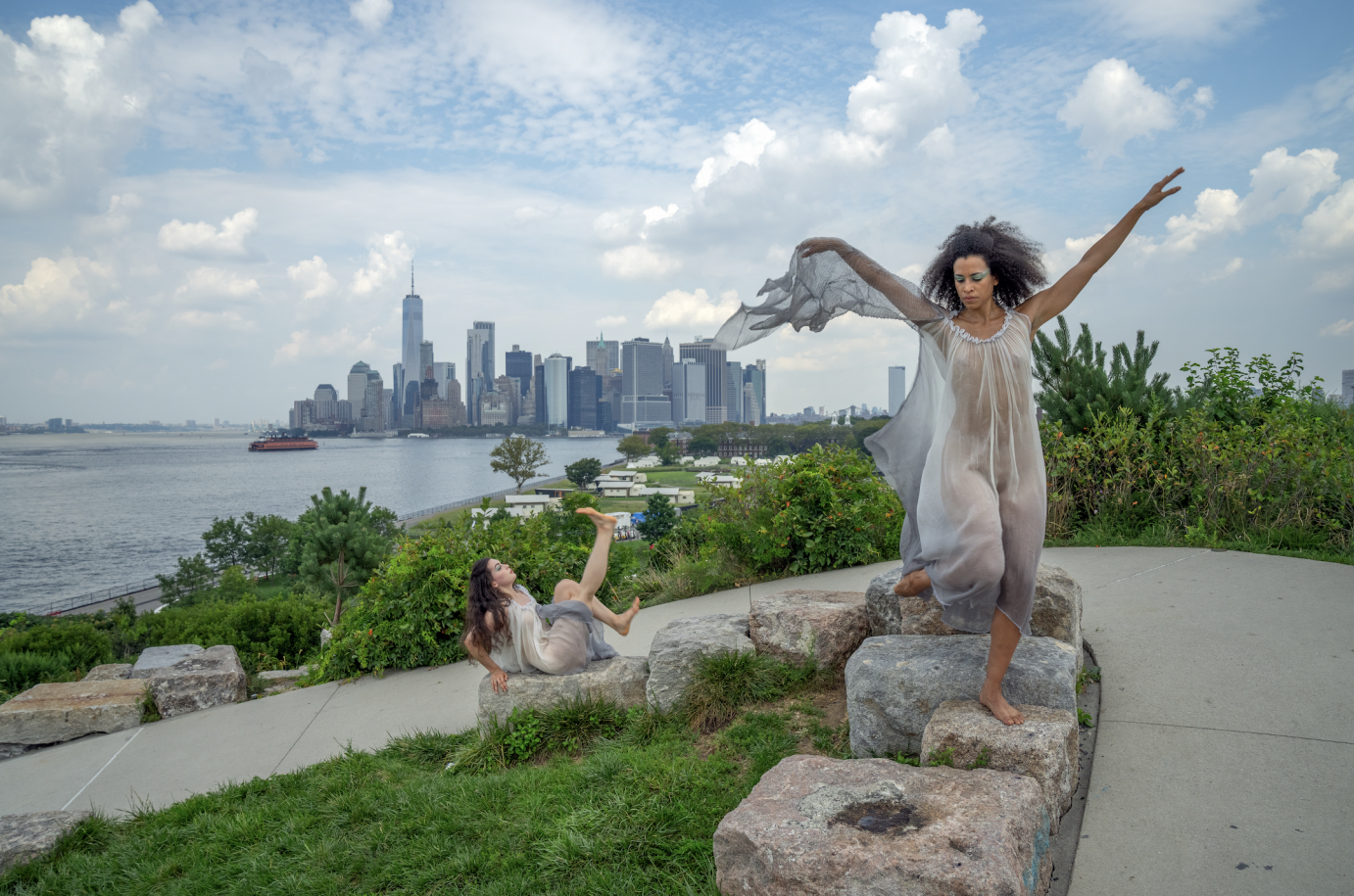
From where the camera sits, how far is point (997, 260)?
2.95 metres

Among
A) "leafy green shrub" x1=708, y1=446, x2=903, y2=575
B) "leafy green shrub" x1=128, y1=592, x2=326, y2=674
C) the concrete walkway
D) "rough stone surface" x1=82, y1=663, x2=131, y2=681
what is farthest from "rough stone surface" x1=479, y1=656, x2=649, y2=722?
"leafy green shrub" x1=128, y1=592, x2=326, y2=674

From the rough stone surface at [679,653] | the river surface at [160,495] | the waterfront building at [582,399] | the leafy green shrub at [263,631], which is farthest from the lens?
the waterfront building at [582,399]

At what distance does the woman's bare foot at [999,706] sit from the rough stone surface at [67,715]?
6.50 meters

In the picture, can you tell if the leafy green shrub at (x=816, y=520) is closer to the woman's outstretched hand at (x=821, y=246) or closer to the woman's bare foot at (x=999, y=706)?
the woman's outstretched hand at (x=821, y=246)

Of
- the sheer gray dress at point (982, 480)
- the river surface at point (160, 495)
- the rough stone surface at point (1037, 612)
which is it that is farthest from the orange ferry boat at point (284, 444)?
the sheer gray dress at point (982, 480)

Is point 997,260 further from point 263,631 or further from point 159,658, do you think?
point 263,631

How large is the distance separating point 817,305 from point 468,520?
4.36m

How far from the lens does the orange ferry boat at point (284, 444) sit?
163 metres

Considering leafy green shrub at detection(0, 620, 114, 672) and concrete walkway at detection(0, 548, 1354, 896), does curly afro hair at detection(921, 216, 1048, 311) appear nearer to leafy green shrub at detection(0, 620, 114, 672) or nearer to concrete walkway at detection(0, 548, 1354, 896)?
concrete walkway at detection(0, 548, 1354, 896)

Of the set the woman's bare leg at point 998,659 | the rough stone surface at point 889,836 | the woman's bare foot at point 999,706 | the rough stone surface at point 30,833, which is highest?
the woman's bare leg at point 998,659

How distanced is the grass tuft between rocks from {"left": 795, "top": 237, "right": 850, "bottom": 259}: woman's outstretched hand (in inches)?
86.6

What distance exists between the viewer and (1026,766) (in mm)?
2482

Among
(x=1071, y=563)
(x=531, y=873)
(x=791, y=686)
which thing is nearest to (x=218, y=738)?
(x=531, y=873)

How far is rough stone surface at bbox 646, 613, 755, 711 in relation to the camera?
399 cm
